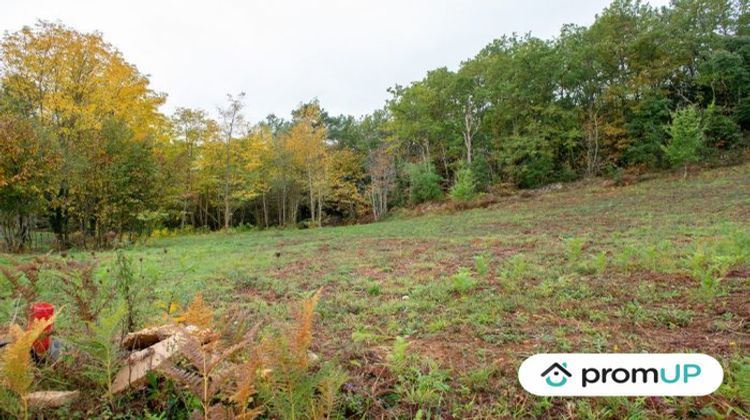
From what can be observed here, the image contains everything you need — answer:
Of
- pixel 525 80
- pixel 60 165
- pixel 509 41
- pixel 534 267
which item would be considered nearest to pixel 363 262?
pixel 534 267

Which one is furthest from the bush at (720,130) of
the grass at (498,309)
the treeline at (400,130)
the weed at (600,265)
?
the weed at (600,265)

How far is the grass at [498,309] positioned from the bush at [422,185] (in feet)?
56.3

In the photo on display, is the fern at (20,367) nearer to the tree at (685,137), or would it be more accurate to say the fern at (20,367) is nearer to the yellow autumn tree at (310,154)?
the yellow autumn tree at (310,154)

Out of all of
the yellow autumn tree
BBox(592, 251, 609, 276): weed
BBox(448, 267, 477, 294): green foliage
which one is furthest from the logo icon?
the yellow autumn tree

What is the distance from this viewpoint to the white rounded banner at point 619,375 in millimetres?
1765

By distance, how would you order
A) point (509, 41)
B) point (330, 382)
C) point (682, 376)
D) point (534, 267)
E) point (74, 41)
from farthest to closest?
point (509, 41), point (74, 41), point (534, 267), point (682, 376), point (330, 382)

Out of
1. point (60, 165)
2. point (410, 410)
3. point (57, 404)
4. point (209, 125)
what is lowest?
point (410, 410)

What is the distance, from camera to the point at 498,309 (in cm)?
333

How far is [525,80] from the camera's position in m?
24.0

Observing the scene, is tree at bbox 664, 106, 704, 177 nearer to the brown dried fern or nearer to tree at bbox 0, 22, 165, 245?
the brown dried fern

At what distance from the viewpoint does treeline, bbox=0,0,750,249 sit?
12.5 metres

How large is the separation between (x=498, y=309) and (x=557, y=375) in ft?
4.92

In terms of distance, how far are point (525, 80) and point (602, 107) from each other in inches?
192

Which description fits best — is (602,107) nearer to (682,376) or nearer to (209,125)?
(209,125)
